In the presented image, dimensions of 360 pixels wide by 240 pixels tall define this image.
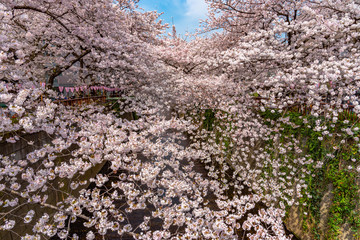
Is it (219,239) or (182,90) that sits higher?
(182,90)

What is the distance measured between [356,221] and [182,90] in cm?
1247

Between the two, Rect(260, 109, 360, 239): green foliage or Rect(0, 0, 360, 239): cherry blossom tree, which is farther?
Rect(260, 109, 360, 239): green foliage

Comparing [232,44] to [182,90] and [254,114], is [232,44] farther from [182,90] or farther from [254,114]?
[254,114]

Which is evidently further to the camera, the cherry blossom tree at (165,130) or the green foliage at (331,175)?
the green foliage at (331,175)

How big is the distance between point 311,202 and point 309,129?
222 centimetres

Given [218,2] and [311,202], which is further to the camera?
[218,2]

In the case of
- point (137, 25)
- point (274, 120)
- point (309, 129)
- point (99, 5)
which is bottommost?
point (309, 129)

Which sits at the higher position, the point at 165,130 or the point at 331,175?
the point at 165,130

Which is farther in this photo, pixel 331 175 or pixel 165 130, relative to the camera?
pixel 165 130

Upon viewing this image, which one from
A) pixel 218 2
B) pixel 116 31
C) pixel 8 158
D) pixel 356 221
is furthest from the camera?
pixel 218 2

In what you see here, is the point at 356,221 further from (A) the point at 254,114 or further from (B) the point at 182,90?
(B) the point at 182,90

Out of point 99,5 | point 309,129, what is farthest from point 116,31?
point 309,129

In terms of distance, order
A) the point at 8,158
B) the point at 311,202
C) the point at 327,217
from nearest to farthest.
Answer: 1. the point at 8,158
2. the point at 327,217
3. the point at 311,202

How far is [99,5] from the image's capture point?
306 inches
